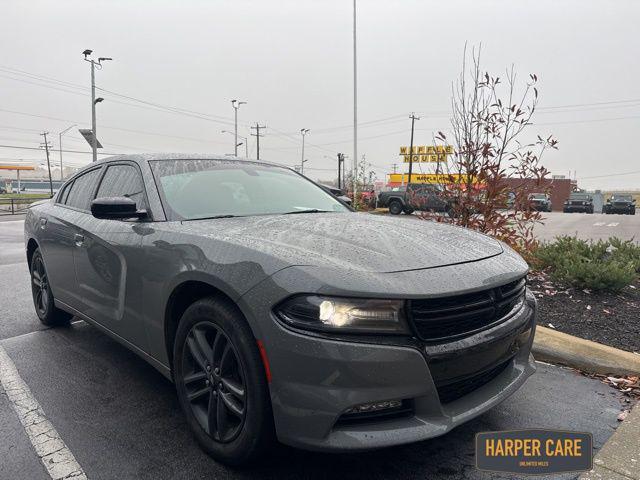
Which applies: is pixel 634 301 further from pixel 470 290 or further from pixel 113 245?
pixel 113 245

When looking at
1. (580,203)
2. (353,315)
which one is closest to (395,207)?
(580,203)

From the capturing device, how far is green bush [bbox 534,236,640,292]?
187 inches

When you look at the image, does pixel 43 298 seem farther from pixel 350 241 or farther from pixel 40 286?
pixel 350 241

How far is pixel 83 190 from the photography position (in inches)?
156

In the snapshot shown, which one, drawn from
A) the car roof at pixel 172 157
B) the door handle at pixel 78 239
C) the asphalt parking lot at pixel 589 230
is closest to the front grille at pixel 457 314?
the car roof at pixel 172 157

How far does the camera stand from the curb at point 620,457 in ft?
7.12

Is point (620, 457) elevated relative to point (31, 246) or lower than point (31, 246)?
lower

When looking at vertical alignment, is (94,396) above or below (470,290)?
below

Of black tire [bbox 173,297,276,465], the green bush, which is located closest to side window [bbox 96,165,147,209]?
black tire [bbox 173,297,276,465]

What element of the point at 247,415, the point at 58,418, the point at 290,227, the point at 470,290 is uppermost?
the point at 290,227

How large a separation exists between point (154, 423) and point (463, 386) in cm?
174

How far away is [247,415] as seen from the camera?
6.61 ft

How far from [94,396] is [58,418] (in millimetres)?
286

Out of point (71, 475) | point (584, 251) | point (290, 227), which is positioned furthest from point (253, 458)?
point (584, 251)
